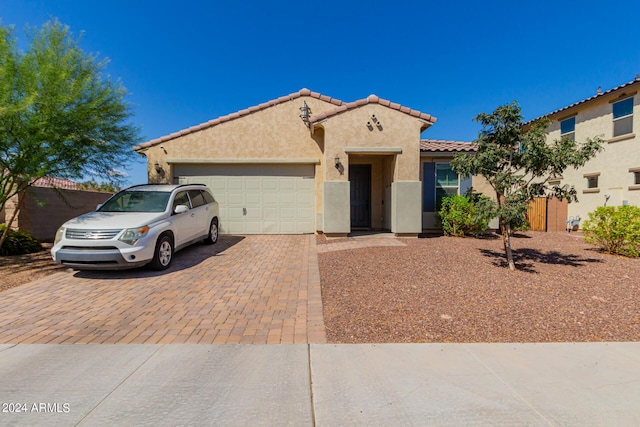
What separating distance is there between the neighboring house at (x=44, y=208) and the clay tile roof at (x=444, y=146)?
38.6ft

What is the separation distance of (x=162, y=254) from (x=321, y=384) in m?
5.10

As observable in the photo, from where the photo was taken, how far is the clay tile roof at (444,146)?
1114 cm

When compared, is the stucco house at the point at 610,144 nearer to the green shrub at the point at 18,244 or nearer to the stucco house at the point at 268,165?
the stucco house at the point at 268,165

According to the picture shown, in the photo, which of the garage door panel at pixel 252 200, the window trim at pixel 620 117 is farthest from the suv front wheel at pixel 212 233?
the window trim at pixel 620 117

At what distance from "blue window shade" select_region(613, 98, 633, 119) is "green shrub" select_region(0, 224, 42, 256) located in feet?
71.2

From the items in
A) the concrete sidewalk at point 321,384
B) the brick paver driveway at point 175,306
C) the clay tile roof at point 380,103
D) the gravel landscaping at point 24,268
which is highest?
the clay tile roof at point 380,103

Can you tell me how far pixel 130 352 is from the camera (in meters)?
3.18

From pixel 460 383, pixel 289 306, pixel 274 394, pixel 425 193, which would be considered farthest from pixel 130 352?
pixel 425 193

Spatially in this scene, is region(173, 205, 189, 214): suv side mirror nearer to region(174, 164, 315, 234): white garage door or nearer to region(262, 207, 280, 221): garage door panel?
region(174, 164, 315, 234): white garage door

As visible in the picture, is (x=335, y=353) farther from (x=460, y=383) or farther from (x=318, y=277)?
(x=318, y=277)

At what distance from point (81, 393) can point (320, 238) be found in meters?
8.10

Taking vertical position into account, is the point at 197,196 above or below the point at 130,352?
above

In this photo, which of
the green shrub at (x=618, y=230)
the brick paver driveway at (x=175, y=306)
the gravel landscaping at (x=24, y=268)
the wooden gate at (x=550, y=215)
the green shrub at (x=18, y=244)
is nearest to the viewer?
the brick paver driveway at (x=175, y=306)

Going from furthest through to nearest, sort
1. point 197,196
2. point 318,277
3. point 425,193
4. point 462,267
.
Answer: point 425,193 → point 197,196 → point 462,267 → point 318,277
